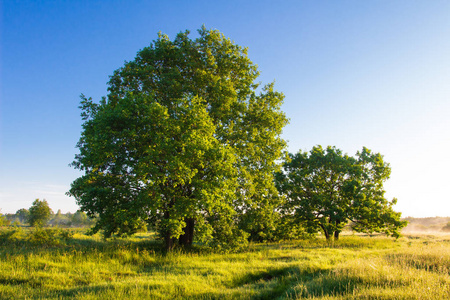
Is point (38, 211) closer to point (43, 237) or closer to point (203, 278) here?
point (43, 237)

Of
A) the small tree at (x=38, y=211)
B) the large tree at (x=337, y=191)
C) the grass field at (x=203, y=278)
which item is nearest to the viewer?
the grass field at (x=203, y=278)

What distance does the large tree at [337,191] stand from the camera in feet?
93.8

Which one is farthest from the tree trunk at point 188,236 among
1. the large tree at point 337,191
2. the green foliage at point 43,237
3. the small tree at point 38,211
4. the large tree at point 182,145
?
the small tree at point 38,211

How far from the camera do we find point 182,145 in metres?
15.3

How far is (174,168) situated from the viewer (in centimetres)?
1449

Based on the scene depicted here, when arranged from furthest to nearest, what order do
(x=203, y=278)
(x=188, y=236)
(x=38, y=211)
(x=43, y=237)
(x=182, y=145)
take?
(x=38, y=211) → (x=188, y=236) → (x=43, y=237) → (x=182, y=145) → (x=203, y=278)

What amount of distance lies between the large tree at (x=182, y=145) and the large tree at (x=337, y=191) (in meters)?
11.5

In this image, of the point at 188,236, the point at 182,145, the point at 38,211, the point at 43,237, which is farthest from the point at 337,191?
the point at 38,211

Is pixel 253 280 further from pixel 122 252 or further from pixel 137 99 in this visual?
pixel 137 99

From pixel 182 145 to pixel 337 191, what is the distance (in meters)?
23.1

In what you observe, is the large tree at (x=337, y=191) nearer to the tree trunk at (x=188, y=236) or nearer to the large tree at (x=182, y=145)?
the large tree at (x=182, y=145)

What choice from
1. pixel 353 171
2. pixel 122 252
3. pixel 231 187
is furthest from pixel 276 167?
pixel 353 171

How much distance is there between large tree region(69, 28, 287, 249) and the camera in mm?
15133

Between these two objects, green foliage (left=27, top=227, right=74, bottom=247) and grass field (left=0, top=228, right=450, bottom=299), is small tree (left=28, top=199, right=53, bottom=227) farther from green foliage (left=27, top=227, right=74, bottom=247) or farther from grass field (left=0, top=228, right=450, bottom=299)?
grass field (left=0, top=228, right=450, bottom=299)
